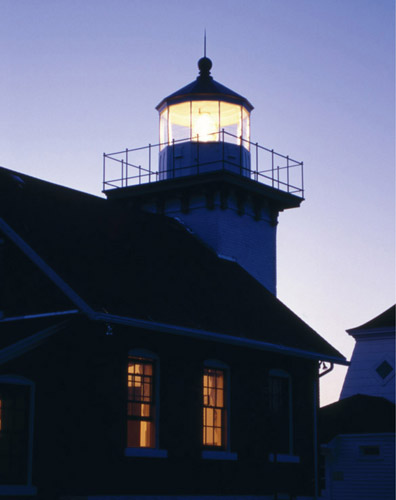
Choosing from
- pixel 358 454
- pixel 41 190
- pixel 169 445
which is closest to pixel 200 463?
pixel 169 445

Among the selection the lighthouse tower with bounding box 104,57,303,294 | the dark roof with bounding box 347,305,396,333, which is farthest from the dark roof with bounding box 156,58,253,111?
the dark roof with bounding box 347,305,396,333

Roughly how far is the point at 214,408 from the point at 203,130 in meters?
9.06

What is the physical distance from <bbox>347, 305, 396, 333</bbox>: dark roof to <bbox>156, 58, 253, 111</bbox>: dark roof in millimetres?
12006

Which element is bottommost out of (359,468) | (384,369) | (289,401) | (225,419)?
(359,468)

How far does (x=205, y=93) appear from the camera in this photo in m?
27.1

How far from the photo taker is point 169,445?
19.7 meters

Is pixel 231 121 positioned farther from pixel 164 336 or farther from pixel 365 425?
pixel 365 425

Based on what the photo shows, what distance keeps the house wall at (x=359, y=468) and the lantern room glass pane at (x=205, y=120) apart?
40.2 feet

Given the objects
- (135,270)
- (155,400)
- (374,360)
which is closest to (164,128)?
(135,270)

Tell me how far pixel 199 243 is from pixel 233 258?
42.1 inches

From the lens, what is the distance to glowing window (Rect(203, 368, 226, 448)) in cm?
2098

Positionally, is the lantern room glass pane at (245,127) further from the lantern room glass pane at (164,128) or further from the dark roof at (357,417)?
the dark roof at (357,417)

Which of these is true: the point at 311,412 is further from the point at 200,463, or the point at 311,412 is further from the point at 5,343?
the point at 5,343

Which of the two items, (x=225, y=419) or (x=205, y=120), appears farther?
(x=205, y=120)
